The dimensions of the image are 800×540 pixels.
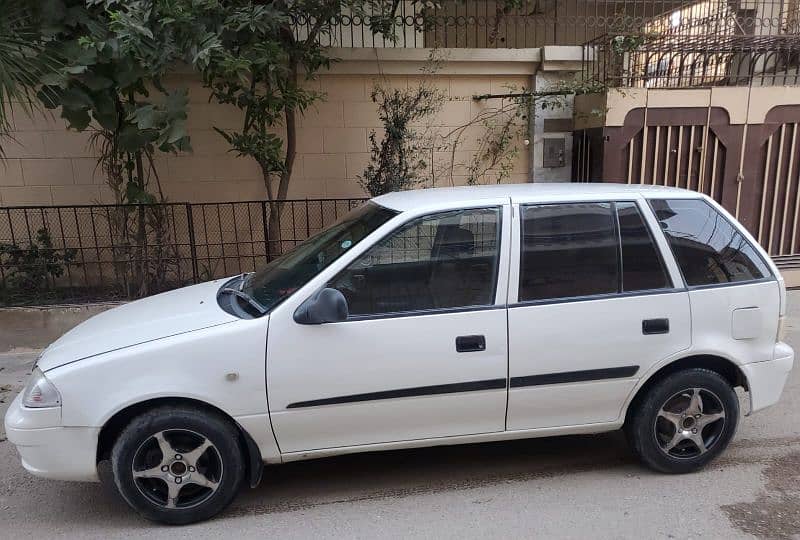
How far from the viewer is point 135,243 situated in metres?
6.62

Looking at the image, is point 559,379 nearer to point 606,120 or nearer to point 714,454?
point 714,454

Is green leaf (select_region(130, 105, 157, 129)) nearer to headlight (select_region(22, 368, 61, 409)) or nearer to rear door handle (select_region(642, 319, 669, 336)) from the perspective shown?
headlight (select_region(22, 368, 61, 409))

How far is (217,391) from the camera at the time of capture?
295cm

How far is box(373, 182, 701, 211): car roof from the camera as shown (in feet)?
11.1

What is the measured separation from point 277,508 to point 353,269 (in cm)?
144

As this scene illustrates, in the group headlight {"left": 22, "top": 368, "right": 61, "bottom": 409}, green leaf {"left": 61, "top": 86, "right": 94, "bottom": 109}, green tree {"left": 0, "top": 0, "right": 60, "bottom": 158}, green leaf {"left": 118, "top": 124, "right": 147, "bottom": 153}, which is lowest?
headlight {"left": 22, "top": 368, "right": 61, "bottom": 409}

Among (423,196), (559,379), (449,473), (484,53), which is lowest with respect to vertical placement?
(449,473)

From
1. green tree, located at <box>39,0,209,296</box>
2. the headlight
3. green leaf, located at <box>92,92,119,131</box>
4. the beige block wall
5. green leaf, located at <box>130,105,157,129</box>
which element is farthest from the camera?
the beige block wall

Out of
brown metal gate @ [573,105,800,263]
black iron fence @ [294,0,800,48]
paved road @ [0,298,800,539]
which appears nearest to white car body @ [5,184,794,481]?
paved road @ [0,298,800,539]

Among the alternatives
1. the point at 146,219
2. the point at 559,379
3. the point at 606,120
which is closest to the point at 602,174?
the point at 606,120

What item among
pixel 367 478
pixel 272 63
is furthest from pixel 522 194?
pixel 272 63

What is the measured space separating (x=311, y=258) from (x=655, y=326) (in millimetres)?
2039

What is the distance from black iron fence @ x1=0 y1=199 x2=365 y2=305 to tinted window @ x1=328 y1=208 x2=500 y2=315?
371 cm

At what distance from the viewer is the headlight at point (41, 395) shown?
9.47ft
